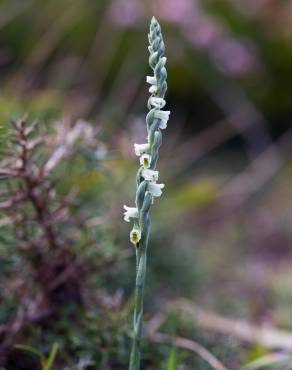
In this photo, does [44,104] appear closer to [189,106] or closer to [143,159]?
[143,159]

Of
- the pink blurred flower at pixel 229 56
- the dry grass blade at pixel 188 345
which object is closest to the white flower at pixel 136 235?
the dry grass blade at pixel 188 345

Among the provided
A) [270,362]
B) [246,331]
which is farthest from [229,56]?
[270,362]

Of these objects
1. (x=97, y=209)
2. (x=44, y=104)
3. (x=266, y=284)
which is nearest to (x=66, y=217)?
(x=97, y=209)

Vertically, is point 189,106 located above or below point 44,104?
above

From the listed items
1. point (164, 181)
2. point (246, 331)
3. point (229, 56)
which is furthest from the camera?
point (229, 56)

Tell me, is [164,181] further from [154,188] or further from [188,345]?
[154,188]

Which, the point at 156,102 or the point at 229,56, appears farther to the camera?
the point at 229,56

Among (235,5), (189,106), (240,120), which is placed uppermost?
(235,5)

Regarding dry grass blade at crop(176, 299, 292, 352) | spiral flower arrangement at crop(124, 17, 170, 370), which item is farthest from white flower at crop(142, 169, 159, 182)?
dry grass blade at crop(176, 299, 292, 352)

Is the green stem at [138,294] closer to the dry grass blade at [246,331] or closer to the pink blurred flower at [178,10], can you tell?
the dry grass blade at [246,331]

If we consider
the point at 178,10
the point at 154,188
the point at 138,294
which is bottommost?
the point at 138,294
